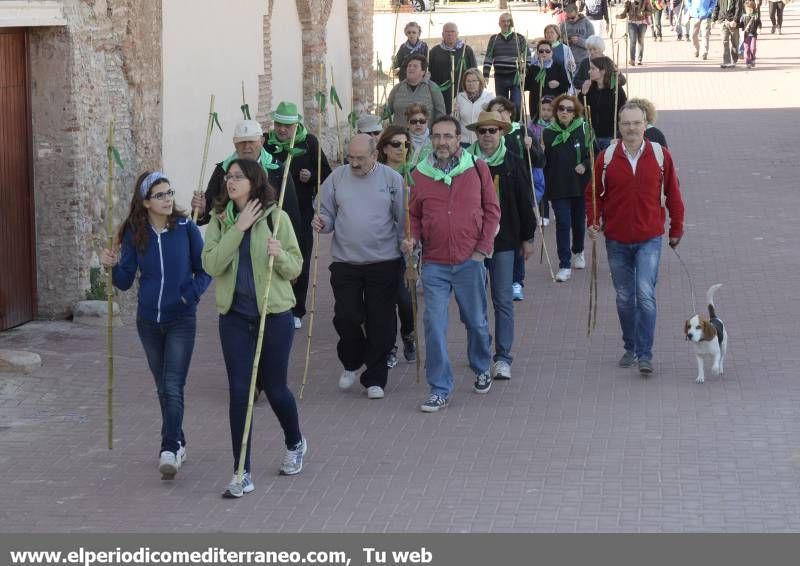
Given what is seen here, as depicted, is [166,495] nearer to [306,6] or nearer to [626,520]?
[626,520]

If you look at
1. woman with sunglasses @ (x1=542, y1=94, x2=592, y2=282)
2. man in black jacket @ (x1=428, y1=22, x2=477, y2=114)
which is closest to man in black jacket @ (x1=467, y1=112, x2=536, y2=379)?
woman with sunglasses @ (x1=542, y1=94, x2=592, y2=282)

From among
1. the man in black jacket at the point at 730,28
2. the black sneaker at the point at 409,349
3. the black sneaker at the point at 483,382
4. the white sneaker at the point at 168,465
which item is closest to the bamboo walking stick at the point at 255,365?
the white sneaker at the point at 168,465

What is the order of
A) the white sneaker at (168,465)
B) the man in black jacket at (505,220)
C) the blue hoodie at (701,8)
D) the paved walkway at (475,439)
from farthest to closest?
the blue hoodie at (701,8) → the man in black jacket at (505,220) → the white sneaker at (168,465) → the paved walkway at (475,439)

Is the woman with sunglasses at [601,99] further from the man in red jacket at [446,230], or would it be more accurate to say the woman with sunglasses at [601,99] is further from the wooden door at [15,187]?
the wooden door at [15,187]

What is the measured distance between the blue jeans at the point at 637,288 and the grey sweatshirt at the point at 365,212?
162 centimetres

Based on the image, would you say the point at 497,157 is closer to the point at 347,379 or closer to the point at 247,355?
the point at 347,379

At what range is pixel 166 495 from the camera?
307 inches

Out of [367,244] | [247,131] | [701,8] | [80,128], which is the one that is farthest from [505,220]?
[701,8]

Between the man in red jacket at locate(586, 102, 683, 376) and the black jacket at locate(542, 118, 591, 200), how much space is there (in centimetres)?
305

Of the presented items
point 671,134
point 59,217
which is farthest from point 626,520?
point 671,134

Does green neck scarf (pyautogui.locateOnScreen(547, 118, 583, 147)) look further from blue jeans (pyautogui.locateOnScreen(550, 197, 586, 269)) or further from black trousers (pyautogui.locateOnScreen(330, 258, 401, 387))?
black trousers (pyautogui.locateOnScreen(330, 258, 401, 387))

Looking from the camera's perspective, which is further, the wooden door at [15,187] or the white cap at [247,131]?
the wooden door at [15,187]

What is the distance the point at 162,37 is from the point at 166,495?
696 cm

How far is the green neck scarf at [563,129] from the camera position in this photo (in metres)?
13.4
